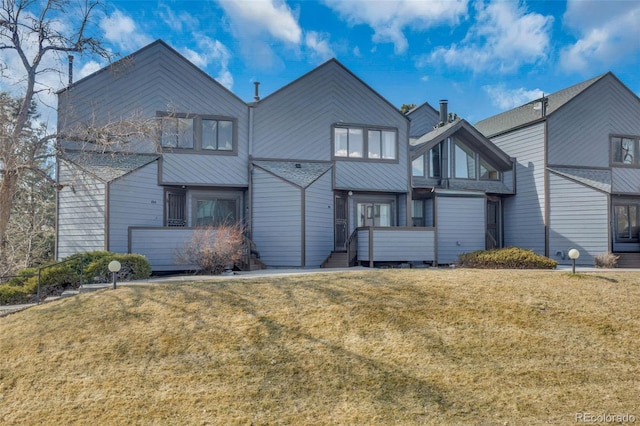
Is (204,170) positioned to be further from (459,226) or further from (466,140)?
(466,140)

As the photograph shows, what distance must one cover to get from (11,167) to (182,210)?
576 cm

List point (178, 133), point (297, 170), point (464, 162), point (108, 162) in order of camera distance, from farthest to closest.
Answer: point (464, 162), point (297, 170), point (178, 133), point (108, 162)

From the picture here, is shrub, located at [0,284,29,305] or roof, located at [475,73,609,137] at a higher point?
roof, located at [475,73,609,137]

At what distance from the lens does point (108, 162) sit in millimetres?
14562

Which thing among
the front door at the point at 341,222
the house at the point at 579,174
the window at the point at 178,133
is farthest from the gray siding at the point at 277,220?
the house at the point at 579,174

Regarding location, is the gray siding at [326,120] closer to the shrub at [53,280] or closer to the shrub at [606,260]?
the shrub at [53,280]

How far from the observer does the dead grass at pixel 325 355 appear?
16.6ft

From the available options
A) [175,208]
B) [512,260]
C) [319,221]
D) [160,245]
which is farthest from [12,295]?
[512,260]

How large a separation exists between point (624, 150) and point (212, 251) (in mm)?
19329

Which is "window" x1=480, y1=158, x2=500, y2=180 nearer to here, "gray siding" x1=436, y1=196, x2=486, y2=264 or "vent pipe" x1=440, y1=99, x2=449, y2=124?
"gray siding" x1=436, y1=196, x2=486, y2=264

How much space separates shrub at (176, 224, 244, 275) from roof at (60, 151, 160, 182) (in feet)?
11.2

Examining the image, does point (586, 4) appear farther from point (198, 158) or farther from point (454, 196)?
point (198, 158)

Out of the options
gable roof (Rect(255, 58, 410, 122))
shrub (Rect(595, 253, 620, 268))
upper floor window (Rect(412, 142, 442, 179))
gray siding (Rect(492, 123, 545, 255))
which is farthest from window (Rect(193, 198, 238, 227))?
shrub (Rect(595, 253, 620, 268))

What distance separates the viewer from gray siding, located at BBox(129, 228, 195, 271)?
13648 mm
